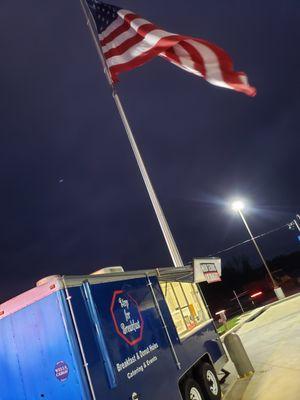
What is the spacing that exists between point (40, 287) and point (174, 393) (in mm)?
3021

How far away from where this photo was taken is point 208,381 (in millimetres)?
7977

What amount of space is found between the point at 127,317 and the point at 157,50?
23.8ft

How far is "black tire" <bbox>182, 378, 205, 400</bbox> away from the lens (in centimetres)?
677

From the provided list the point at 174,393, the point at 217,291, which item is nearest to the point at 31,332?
the point at 174,393

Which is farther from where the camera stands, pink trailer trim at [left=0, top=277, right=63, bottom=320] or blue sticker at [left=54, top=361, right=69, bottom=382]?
pink trailer trim at [left=0, top=277, right=63, bottom=320]

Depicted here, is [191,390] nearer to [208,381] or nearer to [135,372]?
[208,381]

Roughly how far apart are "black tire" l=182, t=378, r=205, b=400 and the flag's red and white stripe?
282 inches

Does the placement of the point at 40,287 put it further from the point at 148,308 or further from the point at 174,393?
the point at 174,393

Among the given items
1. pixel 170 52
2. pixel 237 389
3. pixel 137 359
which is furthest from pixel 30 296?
pixel 170 52

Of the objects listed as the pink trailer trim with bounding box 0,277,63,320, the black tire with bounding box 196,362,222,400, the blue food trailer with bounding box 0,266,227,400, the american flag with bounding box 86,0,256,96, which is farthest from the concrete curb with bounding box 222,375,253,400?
the american flag with bounding box 86,0,256,96

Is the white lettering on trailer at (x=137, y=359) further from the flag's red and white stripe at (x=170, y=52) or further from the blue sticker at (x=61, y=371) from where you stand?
the flag's red and white stripe at (x=170, y=52)

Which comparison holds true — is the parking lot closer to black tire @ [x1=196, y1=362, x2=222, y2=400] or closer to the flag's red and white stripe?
black tire @ [x1=196, y1=362, x2=222, y2=400]

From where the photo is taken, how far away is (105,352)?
5117 millimetres

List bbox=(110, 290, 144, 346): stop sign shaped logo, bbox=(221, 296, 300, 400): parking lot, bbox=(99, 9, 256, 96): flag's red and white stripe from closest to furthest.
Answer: bbox=(110, 290, 144, 346): stop sign shaped logo
bbox=(221, 296, 300, 400): parking lot
bbox=(99, 9, 256, 96): flag's red and white stripe
